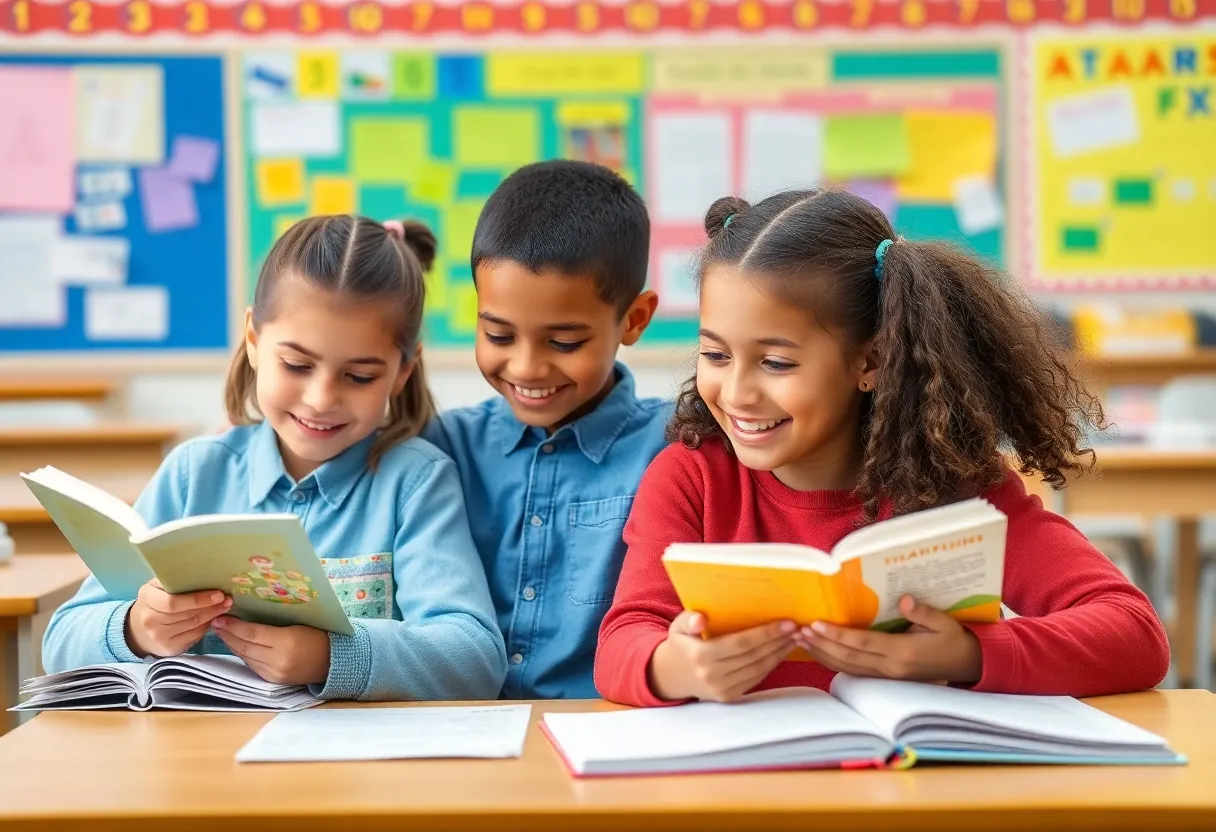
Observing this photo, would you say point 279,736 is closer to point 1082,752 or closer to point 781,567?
point 781,567

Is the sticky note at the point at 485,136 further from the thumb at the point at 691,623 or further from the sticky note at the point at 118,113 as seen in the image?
the thumb at the point at 691,623

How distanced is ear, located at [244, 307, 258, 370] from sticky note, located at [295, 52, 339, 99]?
9.45 ft

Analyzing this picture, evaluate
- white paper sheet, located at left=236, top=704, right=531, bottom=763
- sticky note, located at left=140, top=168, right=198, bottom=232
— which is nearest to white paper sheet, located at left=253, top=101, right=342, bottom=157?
sticky note, located at left=140, top=168, right=198, bottom=232

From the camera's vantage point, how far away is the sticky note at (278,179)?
440 cm

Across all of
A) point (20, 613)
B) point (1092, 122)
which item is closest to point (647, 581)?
point (20, 613)

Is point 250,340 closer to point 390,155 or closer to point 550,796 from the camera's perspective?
point 550,796

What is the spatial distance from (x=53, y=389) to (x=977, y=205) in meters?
3.14

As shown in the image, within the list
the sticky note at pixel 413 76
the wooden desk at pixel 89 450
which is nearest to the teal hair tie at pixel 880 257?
the wooden desk at pixel 89 450

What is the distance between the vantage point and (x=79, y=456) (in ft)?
11.1

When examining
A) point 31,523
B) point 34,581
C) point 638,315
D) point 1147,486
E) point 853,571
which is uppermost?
point 638,315

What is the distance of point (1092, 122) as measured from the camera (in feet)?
14.9

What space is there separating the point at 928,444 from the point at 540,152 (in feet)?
10.6

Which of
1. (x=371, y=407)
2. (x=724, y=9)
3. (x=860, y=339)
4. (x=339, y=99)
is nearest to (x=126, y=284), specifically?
(x=339, y=99)

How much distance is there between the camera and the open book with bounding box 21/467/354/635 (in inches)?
44.3
